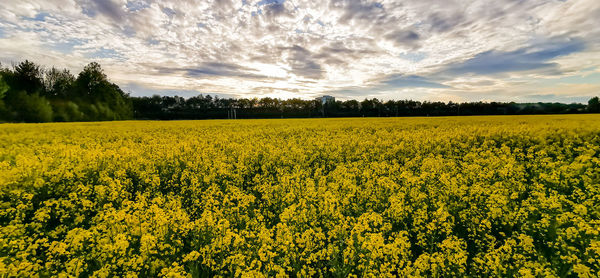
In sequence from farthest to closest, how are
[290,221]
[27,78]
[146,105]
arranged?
1. [146,105]
2. [27,78]
3. [290,221]

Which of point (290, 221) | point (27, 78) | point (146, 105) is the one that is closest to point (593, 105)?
point (290, 221)

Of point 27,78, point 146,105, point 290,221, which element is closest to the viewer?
point 290,221

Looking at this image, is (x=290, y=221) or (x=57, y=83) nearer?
(x=290, y=221)

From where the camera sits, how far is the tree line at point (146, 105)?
60594 mm

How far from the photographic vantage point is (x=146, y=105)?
337 ft

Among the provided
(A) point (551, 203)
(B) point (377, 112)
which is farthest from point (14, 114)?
(B) point (377, 112)

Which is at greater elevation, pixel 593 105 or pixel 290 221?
pixel 593 105

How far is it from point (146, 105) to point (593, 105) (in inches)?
5557

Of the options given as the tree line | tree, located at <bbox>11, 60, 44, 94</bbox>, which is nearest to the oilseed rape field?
the tree line

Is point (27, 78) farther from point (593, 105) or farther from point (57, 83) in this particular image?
point (593, 105)

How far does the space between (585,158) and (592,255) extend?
7.42 meters

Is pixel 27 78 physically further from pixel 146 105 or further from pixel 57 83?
pixel 146 105

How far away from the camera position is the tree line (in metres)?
60.6

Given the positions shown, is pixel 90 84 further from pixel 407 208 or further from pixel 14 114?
pixel 407 208
